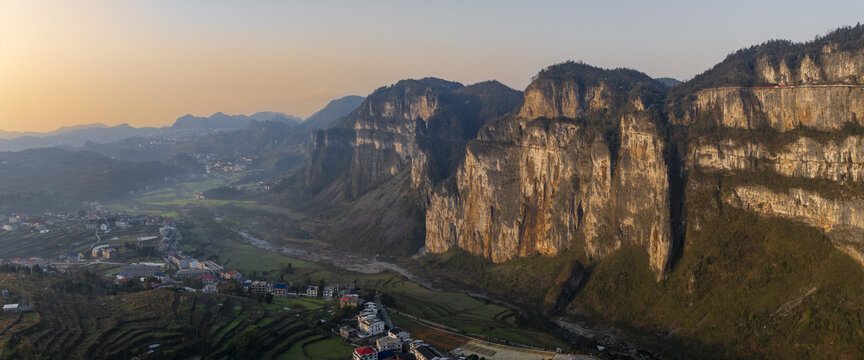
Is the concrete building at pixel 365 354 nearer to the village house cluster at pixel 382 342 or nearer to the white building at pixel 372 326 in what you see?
the village house cluster at pixel 382 342

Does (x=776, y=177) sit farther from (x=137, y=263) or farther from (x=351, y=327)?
(x=137, y=263)

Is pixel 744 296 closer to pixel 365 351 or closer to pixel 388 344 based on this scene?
pixel 388 344

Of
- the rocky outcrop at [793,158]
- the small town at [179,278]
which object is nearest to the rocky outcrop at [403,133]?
the small town at [179,278]

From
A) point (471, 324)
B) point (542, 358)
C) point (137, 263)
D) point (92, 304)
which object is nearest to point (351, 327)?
point (471, 324)

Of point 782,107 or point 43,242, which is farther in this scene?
point 43,242

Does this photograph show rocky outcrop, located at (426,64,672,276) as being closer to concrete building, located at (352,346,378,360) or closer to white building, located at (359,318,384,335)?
white building, located at (359,318,384,335)

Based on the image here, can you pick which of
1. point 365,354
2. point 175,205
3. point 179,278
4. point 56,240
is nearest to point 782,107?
point 365,354

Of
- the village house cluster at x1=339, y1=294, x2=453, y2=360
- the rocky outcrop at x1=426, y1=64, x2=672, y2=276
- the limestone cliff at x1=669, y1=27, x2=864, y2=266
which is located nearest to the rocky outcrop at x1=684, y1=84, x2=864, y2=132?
the limestone cliff at x1=669, y1=27, x2=864, y2=266
